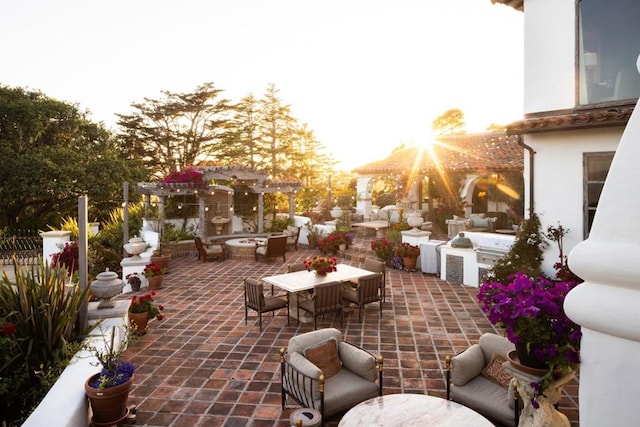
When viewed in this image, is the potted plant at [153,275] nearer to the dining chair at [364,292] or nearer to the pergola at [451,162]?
the dining chair at [364,292]

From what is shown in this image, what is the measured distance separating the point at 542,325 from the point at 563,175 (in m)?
6.09

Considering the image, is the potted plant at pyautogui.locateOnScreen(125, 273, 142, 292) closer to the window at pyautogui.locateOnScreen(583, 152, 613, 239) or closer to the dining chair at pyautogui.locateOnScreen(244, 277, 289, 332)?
the dining chair at pyautogui.locateOnScreen(244, 277, 289, 332)

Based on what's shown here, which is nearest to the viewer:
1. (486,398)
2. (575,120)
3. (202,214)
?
(486,398)

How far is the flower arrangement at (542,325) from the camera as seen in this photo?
294 centimetres

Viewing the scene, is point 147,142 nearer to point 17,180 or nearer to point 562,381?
point 17,180

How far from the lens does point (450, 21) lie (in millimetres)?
9297

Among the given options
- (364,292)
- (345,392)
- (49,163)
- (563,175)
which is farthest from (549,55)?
(49,163)

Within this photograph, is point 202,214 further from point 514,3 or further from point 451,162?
point 514,3

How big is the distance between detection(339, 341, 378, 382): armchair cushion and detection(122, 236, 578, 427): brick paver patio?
2.04 feet

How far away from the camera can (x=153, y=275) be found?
33.7 ft

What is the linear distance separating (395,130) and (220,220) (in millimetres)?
22403

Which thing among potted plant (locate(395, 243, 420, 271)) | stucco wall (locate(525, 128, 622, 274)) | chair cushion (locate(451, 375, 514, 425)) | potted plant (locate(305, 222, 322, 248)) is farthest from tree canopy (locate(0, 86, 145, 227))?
chair cushion (locate(451, 375, 514, 425))

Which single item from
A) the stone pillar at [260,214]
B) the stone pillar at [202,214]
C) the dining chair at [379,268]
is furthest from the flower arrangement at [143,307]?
the stone pillar at [260,214]

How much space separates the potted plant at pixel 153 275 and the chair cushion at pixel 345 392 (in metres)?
6.85
